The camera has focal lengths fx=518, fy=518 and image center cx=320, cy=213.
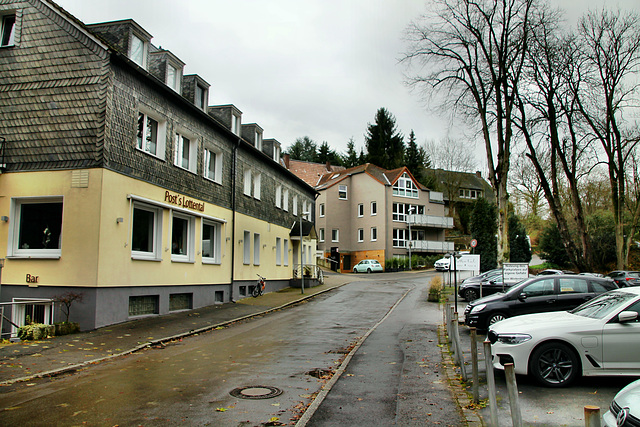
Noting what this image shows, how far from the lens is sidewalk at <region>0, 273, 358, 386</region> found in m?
9.13

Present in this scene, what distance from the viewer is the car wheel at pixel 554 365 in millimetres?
7871

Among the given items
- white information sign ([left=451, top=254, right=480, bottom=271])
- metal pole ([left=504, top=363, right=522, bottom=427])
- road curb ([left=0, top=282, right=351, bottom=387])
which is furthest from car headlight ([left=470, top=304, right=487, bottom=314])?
metal pole ([left=504, top=363, right=522, bottom=427])

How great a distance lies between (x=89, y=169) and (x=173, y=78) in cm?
585

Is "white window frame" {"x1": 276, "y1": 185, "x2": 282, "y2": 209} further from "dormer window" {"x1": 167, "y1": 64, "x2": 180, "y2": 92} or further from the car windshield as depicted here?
the car windshield

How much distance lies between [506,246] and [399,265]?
2751cm

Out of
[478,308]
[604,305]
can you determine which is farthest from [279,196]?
[604,305]

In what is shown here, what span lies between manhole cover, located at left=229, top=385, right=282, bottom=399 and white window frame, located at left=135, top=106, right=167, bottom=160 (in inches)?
403

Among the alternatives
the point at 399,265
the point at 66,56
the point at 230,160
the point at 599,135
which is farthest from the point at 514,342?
the point at 399,265

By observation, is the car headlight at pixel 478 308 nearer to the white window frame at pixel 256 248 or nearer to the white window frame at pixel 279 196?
the white window frame at pixel 256 248

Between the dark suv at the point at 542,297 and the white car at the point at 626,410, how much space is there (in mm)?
8539

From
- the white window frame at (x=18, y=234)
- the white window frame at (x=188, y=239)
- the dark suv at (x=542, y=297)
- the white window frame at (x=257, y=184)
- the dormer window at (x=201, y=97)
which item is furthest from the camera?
the white window frame at (x=257, y=184)

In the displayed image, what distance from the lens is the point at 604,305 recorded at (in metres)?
8.62

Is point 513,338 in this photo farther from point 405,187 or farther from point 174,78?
point 405,187

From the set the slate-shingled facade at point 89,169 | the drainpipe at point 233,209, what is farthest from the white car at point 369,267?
the slate-shingled facade at point 89,169
